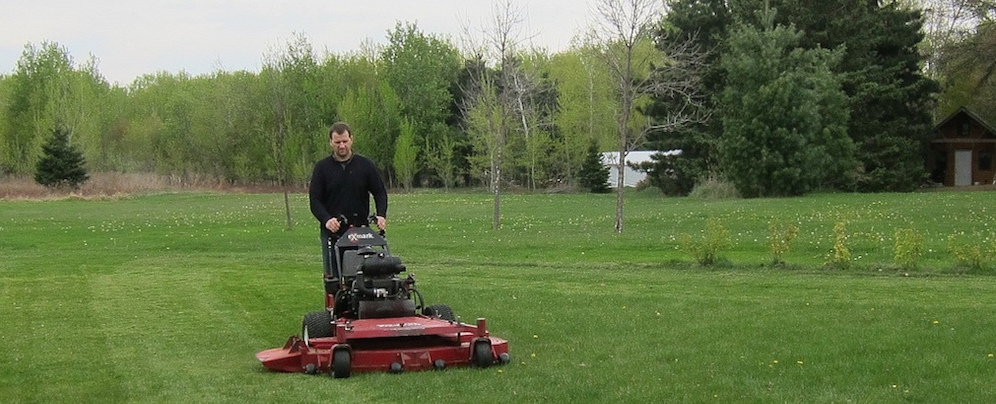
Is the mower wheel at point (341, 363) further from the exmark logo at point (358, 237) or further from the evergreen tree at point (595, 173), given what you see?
the evergreen tree at point (595, 173)

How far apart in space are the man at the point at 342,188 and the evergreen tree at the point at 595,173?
2346 inches

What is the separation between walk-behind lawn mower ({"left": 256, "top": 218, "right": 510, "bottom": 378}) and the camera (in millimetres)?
8703

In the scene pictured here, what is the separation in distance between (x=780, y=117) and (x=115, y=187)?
45.7 metres

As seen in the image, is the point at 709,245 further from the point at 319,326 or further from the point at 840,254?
→ the point at 319,326

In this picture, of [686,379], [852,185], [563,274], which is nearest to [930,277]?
[563,274]

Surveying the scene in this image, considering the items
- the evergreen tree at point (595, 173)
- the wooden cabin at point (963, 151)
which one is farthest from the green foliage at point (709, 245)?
the evergreen tree at point (595, 173)

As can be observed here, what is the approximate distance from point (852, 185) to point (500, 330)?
4598cm

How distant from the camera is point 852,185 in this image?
53.4 meters

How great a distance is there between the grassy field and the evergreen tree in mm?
41187

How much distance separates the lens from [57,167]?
229 feet

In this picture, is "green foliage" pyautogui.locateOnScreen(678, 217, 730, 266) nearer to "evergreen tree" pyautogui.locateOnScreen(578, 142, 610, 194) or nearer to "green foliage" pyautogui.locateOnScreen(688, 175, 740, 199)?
"green foliage" pyautogui.locateOnScreen(688, 175, 740, 199)

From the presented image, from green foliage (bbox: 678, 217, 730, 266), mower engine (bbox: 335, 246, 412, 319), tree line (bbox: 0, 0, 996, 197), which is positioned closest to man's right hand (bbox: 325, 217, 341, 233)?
mower engine (bbox: 335, 246, 412, 319)

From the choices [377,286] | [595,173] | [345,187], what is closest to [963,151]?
[595,173]

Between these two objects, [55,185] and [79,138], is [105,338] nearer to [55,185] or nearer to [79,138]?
[55,185]
